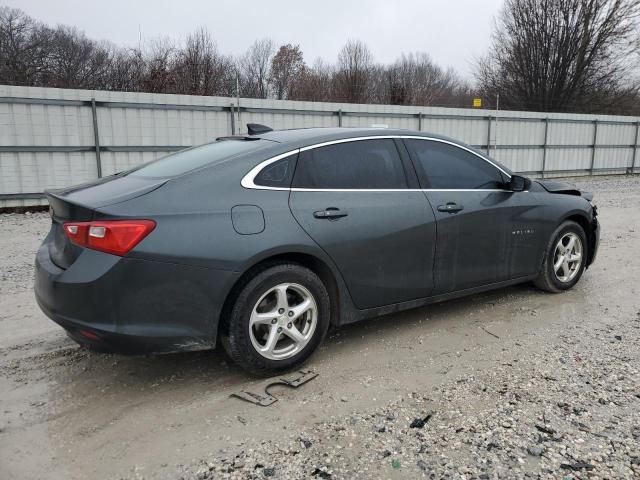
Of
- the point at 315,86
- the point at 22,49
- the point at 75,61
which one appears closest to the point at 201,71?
the point at 315,86

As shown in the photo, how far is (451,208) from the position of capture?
13.1ft

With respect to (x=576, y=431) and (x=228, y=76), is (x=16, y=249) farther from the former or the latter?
(x=228, y=76)

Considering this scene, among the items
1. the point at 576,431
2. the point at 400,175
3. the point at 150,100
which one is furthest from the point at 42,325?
the point at 150,100

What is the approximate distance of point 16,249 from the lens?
A: 23.1 ft

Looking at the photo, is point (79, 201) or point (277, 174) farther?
point (277, 174)

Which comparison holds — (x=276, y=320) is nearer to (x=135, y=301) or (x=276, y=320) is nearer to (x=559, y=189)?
(x=135, y=301)

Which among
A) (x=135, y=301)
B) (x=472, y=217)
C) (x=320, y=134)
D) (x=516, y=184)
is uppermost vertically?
(x=320, y=134)

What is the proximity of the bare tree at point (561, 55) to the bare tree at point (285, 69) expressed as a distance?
13.1m

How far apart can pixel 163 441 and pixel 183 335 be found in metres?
0.57

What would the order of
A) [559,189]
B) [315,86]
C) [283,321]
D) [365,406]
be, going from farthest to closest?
[315,86]
[559,189]
[283,321]
[365,406]

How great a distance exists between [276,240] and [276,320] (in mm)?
501

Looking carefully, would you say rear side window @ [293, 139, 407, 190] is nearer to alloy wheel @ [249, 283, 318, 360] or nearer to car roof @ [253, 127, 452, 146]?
car roof @ [253, 127, 452, 146]

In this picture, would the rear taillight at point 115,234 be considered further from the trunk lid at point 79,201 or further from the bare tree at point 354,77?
the bare tree at point 354,77

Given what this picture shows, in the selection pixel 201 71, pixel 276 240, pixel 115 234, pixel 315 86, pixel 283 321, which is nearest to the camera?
pixel 115 234
